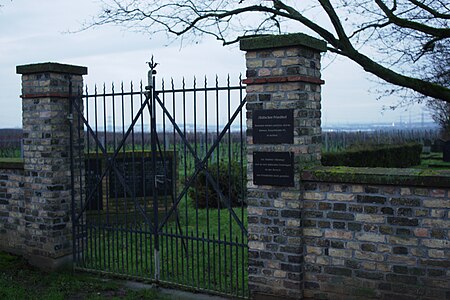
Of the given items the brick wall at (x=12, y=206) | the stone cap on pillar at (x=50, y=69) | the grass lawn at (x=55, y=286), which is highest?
the stone cap on pillar at (x=50, y=69)

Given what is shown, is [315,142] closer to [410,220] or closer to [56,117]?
[410,220]

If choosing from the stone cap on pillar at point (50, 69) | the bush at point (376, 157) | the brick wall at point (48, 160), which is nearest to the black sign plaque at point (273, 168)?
the brick wall at point (48, 160)

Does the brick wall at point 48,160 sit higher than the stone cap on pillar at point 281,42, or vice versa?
the stone cap on pillar at point 281,42

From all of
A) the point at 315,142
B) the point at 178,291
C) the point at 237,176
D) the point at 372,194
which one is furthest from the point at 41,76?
the point at 237,176

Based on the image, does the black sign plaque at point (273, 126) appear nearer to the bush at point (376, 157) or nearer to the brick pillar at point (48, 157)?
the brick pillar at point (48, 157)

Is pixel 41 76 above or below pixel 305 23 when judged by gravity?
below

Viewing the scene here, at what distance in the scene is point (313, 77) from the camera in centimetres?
473

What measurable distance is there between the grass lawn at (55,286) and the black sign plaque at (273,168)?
1.82 m

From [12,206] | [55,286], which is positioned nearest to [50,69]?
[12,206]

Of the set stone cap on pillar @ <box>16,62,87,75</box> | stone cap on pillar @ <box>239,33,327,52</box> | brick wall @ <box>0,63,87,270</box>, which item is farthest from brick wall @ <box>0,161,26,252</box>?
stone cap on pillar @ <box>239,33,327,52</box>

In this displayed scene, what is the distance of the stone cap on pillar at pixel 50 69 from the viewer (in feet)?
20.5

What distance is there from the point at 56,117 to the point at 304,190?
11.5 ft

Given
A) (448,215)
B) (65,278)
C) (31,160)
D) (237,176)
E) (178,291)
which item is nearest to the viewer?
(448,215)

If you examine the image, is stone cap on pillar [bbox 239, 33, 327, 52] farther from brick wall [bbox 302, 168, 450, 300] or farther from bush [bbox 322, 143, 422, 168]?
bush [bbox 322, 143, 422, 168]
